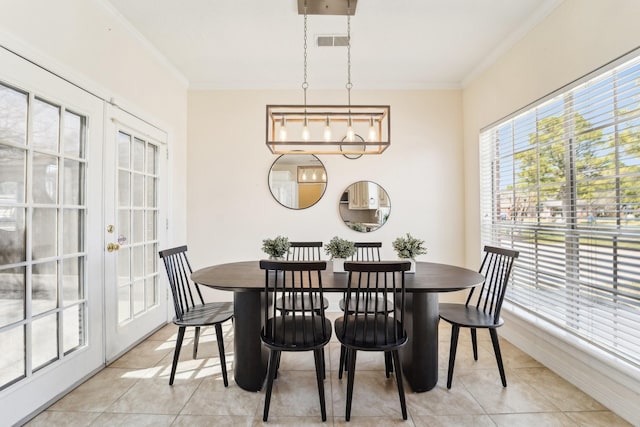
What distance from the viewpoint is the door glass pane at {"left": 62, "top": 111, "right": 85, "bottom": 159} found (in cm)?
204

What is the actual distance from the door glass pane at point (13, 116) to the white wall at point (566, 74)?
11.7 ft

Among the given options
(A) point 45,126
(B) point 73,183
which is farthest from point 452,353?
(A) point 45,126

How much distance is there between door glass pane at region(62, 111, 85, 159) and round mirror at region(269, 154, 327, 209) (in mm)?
1888

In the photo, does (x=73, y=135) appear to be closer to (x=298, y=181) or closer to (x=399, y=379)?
(x=298, y=181)

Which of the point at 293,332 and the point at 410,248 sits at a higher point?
the point at 410,248

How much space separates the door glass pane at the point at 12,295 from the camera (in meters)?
1.62

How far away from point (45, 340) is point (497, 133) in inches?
163

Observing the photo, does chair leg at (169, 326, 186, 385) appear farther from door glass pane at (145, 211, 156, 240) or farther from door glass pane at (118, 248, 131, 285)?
door glass pane at (145, 211, 156, 240)

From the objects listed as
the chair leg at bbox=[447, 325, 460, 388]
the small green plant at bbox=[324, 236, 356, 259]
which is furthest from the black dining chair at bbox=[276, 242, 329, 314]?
the chair leg at bbox=[447, 325, 460, 388]

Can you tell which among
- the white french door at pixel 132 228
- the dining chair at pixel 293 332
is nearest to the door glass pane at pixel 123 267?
the white french door at pixel 132 228

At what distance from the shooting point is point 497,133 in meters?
3.15

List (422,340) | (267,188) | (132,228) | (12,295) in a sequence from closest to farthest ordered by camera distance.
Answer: (12,295) < (422,340) < (132,228) < (267,188)

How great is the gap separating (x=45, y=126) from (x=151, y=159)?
1.18 m

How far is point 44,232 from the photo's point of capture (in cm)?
189
